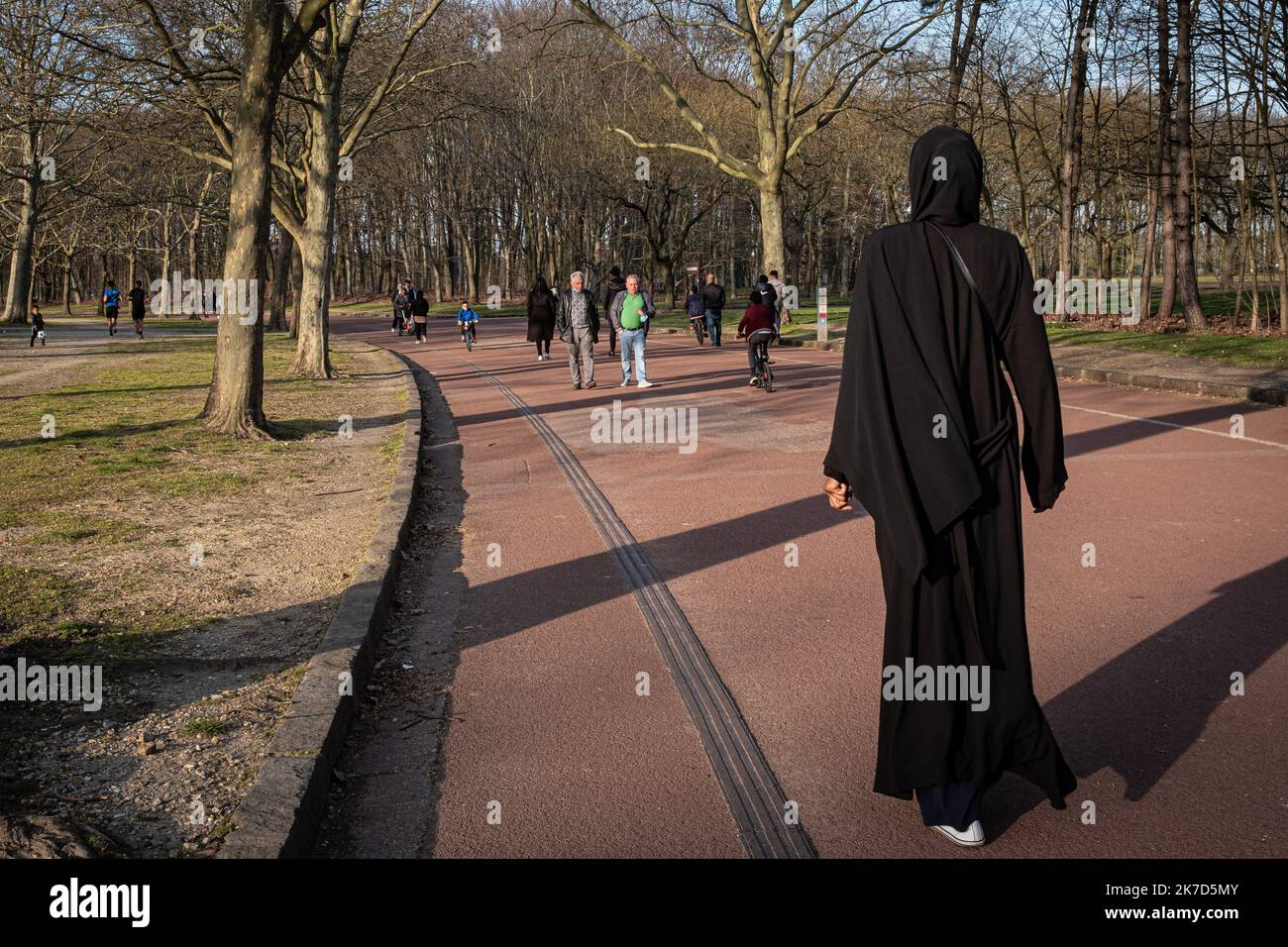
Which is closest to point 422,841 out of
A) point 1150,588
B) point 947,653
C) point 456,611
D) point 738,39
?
point 947,653

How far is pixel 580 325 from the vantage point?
19.9m

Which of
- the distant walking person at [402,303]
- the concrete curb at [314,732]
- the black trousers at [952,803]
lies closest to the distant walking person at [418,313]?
the distant walking person at [402,303]

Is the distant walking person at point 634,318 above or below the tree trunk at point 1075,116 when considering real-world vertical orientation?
below

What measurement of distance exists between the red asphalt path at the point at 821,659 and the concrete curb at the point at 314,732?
0.45m

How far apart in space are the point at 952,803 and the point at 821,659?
1.92 metres

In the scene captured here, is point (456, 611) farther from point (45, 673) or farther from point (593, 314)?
point (593, 314)

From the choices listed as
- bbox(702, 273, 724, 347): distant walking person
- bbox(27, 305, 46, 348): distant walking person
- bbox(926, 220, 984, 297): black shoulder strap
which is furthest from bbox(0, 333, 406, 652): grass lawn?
bbox(27, 305, 46, 348): distant walking person

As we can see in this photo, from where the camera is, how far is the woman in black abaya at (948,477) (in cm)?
379

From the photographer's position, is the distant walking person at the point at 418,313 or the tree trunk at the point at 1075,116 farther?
the distant walking person at the point at 418,313

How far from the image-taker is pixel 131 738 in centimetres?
461

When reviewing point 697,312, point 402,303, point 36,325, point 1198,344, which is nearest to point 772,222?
point 697,312

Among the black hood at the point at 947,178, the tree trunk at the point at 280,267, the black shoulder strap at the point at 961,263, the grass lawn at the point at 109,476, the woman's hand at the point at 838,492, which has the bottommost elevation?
the grass lawn at the point at 109,476

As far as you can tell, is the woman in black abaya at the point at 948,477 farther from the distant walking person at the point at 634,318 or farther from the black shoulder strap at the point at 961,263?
the distant walking person at the point at 634,318

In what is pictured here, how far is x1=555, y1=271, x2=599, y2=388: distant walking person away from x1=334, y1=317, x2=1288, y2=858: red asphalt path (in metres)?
8.03
